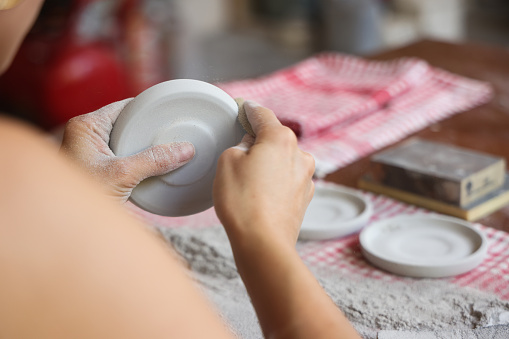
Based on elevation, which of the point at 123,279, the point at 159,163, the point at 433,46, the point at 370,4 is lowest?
the point at 370,4

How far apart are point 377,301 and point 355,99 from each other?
0.95 metres

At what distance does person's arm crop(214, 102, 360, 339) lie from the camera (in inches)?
25.0

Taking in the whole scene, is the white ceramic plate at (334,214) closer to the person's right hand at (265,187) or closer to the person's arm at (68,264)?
the person's right hand at (265,187)

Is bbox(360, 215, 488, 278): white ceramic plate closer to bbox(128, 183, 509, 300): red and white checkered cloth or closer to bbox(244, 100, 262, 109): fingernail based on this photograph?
bbox(128, 183, 509, 300): red and white checkered cloth

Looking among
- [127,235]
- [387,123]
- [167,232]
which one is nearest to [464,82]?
[387,123]

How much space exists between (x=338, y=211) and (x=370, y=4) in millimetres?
3269

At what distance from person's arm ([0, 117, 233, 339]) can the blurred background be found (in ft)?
1.41

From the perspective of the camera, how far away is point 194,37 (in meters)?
5.54

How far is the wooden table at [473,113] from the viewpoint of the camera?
1.47 m

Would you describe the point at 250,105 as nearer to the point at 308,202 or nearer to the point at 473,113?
the point at 308,202

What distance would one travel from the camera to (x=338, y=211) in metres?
1.27

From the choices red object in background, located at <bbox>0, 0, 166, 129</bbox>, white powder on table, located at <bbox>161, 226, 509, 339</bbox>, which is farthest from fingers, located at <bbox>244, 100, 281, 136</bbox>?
red object in background, located at <bbox>0, 0, 166, 129</bbox>

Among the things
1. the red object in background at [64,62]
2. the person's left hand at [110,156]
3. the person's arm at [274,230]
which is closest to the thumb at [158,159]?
the person's left hand at [110,156]

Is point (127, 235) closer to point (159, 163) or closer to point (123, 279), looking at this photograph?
point (123, 279)
